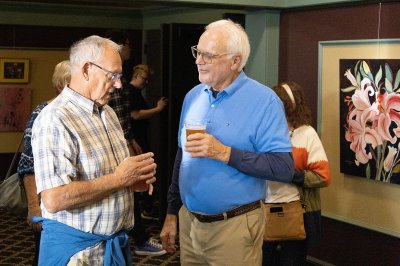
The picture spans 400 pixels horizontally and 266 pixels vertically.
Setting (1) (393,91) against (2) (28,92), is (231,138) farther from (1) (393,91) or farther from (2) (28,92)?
(2) (28,92)

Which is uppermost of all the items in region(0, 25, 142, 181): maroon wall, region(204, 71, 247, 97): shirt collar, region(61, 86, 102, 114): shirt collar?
region(0, 25, 142, 181): maroon wall

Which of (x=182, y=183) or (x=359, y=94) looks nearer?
(x=182, y=183)

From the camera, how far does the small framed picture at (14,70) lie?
9.01 meters

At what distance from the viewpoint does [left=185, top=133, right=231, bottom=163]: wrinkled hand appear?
2.56 m

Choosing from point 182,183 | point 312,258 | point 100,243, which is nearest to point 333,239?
point 312,258

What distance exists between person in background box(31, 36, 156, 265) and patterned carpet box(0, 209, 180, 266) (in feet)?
9.55

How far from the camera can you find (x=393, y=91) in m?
4.25

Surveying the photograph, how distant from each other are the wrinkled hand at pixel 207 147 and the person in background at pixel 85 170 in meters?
0.18

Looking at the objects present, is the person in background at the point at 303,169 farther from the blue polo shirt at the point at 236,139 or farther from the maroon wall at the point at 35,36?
the maroon wall at the point at 35,36

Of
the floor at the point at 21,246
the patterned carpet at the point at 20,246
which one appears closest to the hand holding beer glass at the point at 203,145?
the floor at the point at 21,246

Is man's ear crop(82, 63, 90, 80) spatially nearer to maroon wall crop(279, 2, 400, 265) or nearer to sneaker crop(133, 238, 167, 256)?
maroon wall crop(279, 2, 400, 265)

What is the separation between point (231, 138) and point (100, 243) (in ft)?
2.31

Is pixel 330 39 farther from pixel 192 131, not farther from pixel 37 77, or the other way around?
A: pixel 37 77

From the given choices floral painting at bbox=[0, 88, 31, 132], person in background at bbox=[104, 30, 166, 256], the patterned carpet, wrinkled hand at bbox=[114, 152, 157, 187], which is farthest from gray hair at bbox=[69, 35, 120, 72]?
floral painting at bbox=[0, 88, 31, 132]
